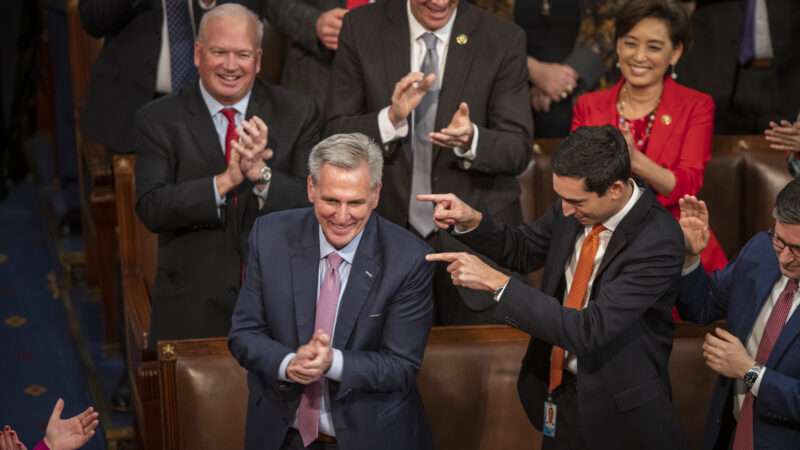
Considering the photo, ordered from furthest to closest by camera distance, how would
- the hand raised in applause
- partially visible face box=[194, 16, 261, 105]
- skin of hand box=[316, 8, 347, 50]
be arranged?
skin of hand box=[316, 8, 347, 50]
partially visible face box=[194, 16, 261, 105]
the hand raised in applause

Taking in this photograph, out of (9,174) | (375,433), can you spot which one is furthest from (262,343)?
(9,174)

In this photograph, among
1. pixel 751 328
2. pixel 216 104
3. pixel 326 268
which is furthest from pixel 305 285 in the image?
pixel 751 328

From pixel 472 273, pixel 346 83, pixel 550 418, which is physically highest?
pixel 346 83

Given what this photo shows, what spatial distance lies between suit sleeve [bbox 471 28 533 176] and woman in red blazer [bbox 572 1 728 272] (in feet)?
1.04

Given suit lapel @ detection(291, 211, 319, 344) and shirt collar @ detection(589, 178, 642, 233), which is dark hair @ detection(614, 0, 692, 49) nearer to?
shirt collar @ detection(589, 178, 642, 233)

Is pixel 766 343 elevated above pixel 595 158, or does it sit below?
below

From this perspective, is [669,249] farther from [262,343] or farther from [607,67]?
[607,67]

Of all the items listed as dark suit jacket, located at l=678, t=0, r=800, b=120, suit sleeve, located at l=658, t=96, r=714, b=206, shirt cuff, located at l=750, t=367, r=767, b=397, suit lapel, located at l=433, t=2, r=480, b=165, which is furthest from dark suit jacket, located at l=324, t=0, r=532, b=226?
dark suit jacket, located at l=678, t=0, r=800, b=120

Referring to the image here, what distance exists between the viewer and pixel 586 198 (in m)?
3.30

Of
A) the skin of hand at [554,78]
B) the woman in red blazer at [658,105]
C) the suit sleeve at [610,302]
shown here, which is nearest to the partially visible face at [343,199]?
the suit sleeve at [610,302]

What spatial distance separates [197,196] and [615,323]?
1328 mm

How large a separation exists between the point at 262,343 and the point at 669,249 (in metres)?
1.03

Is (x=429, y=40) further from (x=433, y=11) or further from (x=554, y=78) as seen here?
(x=554, y=78)

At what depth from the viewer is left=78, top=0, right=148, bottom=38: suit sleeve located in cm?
454
